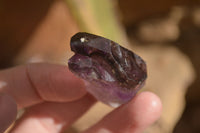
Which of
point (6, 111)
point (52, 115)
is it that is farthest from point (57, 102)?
point (6, 111)

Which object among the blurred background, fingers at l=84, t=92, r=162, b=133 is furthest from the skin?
the blurred background

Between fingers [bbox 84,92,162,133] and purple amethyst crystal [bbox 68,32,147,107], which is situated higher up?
purple amethyst crystal [bbox 68,32,147,107]

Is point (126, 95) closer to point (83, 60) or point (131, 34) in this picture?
point (83, 60)

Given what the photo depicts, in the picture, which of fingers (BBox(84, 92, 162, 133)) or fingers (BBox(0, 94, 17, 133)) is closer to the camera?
fingers (BBox(0, 94, 17, 133))

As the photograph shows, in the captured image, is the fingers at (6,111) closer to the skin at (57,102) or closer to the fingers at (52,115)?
the skin at (57,102)

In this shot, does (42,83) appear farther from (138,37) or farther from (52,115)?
(138,37)

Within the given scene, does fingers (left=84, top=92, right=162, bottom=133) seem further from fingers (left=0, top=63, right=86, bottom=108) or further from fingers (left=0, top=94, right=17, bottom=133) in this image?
fingers (left=0, top=94, right=17, bottom=133)

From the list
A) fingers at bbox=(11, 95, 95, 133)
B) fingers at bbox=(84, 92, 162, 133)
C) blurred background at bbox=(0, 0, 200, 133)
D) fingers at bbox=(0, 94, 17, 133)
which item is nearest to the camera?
fingers at bbox=(0, 94, 17, 133)
